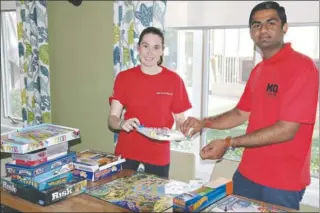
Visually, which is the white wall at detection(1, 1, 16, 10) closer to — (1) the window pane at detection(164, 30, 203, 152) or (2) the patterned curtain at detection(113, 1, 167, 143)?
(2) the patterned curtain at detection(113, 1, 167, 143)

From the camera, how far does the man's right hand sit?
7.18 feet

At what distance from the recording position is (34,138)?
5.77ft

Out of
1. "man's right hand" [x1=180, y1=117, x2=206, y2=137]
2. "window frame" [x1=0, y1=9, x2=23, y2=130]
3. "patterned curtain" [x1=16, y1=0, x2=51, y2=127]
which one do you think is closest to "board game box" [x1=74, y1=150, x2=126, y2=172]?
"man's right hand" [x1=180, y1=117, x2=206, y2=137]

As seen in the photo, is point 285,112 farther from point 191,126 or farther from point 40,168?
point 40,168

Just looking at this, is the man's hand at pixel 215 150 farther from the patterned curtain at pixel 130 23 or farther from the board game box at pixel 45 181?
the patterned curtain at pixel 130 23

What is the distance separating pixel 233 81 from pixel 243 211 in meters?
1.41

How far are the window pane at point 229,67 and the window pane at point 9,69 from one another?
2.35 meters

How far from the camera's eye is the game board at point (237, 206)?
4.92ft

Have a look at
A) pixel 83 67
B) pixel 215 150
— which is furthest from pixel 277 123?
pixel 83 67

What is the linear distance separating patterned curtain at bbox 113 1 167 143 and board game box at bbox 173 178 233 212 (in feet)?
4.46

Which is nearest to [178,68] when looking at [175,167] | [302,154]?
[175,167]

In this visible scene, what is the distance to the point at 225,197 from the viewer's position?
1.63m

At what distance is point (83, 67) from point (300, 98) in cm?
218

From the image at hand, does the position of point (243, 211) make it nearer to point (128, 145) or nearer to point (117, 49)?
point (128, 145)
